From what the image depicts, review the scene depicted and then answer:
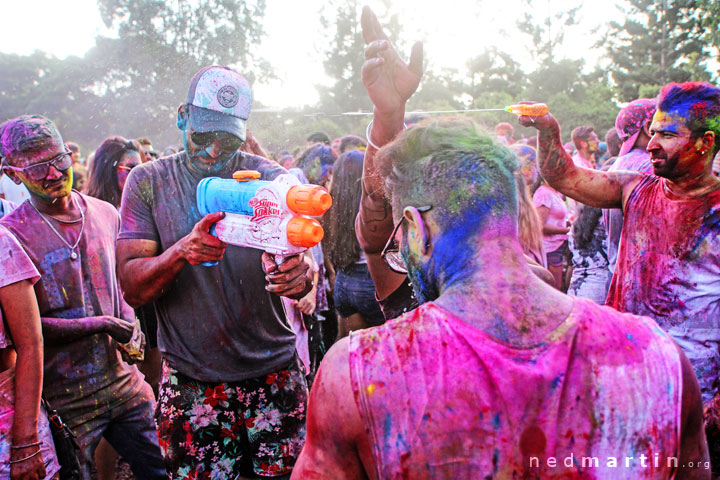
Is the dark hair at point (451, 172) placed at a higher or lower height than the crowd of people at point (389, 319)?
higher

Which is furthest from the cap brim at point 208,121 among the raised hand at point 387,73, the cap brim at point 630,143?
the cap brim at point 630,143

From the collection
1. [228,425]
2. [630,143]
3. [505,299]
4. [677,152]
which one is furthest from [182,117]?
[630,143]

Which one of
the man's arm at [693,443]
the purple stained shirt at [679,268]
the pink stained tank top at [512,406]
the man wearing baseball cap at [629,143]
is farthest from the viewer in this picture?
the man wearing baseball cap at [629,143]

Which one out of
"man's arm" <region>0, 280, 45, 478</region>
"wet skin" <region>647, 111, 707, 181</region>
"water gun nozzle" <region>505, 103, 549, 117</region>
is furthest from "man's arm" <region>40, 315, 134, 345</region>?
"wet skin" <region>647, 111, 707, 181</region>

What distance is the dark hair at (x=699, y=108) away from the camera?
2.74 meters

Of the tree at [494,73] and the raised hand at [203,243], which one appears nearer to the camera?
the raised hand at [203,243]

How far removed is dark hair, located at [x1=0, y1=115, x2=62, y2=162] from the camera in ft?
9.43

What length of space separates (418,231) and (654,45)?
35923 millimetres

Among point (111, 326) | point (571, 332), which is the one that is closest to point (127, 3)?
point (111, 326)

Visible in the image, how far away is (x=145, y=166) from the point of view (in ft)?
8.42

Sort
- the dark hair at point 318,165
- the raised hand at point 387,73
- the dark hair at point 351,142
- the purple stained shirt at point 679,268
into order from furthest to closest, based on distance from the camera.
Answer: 1. the dark hair at point 351,142
2. the dark hair at point 318,165
3. the purple stained shirt at point 679,268
4. the raised hand at point 387,73

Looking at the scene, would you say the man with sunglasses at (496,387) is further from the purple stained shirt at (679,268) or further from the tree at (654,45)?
the tree at (654,45)

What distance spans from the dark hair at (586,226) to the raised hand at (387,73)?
411 centimetres

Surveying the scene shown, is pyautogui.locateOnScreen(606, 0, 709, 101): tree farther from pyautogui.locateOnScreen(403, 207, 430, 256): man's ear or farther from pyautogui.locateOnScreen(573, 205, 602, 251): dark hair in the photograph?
pyautogui.locateOnScreen(403, 207, 430, 256): man's ear
